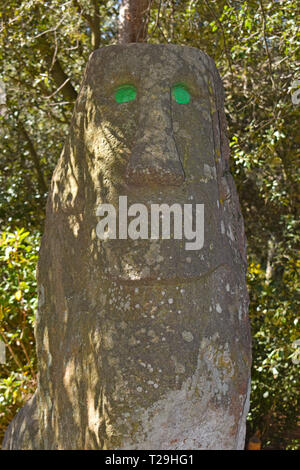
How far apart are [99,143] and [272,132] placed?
7.75 feet

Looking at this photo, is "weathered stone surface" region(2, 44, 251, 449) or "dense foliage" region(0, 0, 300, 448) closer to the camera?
"weathered stone surface" region(2, 44, 251, 449)

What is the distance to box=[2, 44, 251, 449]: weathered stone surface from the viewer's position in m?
2.19

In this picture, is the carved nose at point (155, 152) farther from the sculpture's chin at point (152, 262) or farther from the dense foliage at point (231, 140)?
the dense foliage at point (231, 140)

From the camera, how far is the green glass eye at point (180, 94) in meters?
2.52

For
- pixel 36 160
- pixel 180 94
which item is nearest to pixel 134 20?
pixel 180 94

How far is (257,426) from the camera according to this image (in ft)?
16.1

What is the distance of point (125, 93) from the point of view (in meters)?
2.51

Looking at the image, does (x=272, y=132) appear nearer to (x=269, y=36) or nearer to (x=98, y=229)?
(x=269, y=36)

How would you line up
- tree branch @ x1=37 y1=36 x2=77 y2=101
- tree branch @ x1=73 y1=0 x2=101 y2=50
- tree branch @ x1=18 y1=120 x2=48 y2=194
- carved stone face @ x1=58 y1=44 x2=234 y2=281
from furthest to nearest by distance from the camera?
tree branch @ x1=18 y1=120 x2=48 y2=194, tree branch @ x1=37 y1=36 x2=77 y2=101, tree branch @ x1=73 y1=0 x2=101 y2=50, carved stone face @ x1=58 y1=44 x2=234 y2=281

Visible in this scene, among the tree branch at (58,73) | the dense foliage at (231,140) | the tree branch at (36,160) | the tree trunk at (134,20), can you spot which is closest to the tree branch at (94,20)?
the dense foliage at (231,140)

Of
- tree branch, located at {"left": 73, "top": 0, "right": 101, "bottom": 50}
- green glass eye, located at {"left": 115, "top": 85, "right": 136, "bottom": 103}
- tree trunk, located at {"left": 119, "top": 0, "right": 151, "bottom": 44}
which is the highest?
tree branch, located at {"left": 73, "top": 0, "right": 101, "bottom": 50}

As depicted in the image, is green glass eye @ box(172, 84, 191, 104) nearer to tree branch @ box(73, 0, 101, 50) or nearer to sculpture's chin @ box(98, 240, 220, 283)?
sculpture's chin @ box(98, 240, 220, 283)

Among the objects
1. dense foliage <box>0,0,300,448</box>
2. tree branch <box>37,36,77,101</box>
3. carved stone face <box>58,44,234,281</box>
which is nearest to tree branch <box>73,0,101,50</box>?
dense foliage <box>0,0,300,448</box>

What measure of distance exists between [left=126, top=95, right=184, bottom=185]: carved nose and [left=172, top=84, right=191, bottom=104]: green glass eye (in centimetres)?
11
